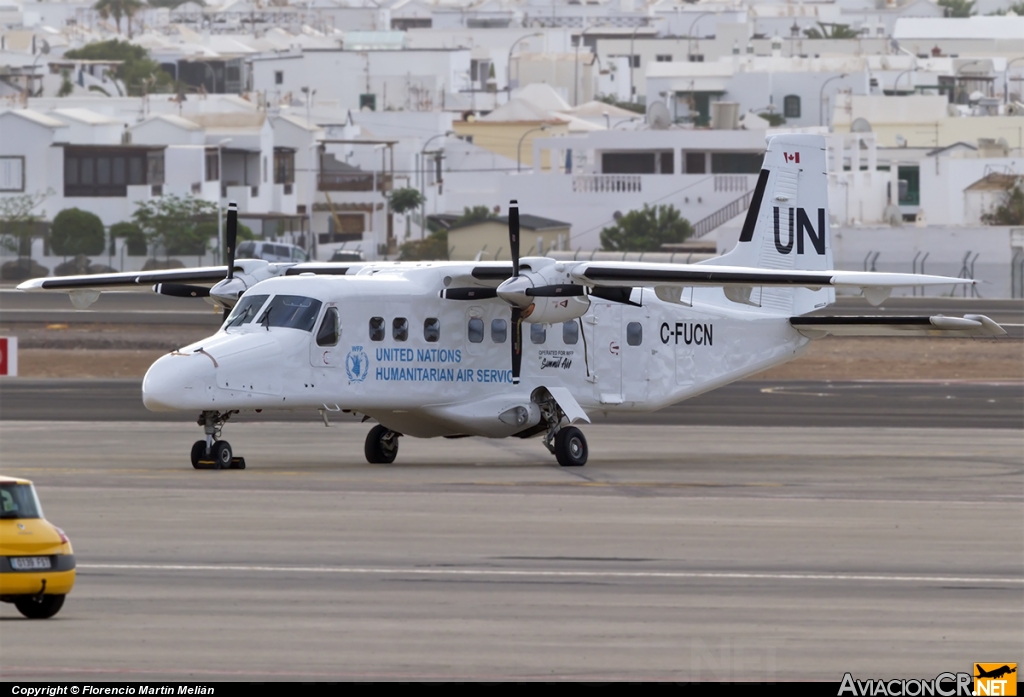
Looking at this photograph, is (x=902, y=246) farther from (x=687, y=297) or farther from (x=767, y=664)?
(x=767, y=664)

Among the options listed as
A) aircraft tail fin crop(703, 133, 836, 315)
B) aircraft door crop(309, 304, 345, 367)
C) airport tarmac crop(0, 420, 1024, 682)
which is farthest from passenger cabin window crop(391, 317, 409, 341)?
aircraft tail fin crop(703, 133, 836, 315)

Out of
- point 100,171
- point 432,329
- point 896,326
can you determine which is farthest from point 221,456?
point 100,171

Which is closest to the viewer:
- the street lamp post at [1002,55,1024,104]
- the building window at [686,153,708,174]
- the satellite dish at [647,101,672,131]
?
the building window at [686,153,708,174]

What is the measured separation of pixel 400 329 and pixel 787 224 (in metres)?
7.16

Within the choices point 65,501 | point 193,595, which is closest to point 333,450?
point 65,501

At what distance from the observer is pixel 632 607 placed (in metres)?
12.7

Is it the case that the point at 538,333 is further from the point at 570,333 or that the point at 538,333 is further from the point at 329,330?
the point at 329,330

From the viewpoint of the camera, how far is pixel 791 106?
124 metres

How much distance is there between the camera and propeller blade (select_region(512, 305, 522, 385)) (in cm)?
2294

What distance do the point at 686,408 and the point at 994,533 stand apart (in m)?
17.3

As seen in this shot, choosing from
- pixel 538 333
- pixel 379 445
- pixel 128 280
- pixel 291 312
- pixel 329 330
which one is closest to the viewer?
pixel 291 312

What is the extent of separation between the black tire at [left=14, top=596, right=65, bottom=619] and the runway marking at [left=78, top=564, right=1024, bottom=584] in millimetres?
2173

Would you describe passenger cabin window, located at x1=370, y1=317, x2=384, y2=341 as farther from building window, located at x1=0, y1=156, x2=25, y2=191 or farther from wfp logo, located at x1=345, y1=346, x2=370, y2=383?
building window, located at x1=0, y1=156, x2=25, y2=191

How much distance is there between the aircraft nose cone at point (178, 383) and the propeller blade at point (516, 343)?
4.57 metres
